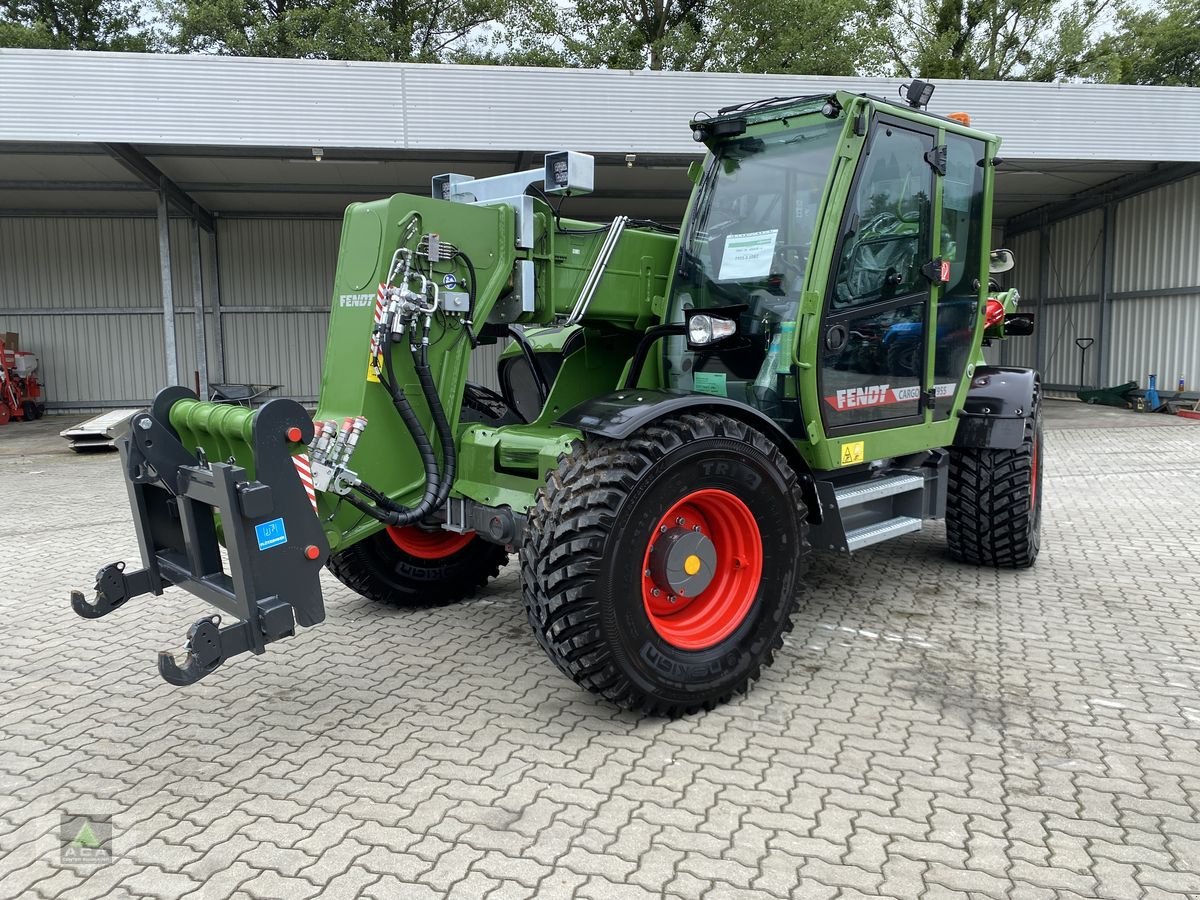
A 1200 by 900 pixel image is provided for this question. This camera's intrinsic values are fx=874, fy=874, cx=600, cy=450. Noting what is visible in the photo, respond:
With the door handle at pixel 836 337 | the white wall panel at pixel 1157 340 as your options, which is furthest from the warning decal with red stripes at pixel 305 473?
the white wall panel at pixel 1157 340

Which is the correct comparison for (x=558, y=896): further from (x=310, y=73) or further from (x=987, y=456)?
(x=310, y=73)

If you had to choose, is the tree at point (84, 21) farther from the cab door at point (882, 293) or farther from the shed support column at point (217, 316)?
the cab door at point (882, 293)

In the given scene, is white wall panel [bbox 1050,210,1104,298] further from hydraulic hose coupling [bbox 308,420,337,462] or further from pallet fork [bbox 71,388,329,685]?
pallet fork [bbox 71,388,329,685]

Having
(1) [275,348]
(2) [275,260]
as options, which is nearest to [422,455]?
(1) [275,348]

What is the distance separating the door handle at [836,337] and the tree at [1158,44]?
31632 mm

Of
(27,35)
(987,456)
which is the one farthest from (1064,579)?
(27,35)

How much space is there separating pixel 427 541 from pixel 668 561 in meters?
1.81

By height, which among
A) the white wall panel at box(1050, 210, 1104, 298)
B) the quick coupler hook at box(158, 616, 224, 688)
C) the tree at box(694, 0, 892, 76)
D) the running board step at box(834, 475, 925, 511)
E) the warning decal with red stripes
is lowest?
the quick coupler hook at box(158, 616, 224, 688)

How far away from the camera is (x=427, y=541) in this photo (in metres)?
4.85

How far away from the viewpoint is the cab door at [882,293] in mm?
4164

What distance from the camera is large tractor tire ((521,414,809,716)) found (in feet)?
10.5

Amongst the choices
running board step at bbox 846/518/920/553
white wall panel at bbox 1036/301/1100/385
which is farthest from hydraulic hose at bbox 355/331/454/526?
white wall panel at bbox 1036/301/1100/385

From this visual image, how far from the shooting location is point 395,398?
375 cm

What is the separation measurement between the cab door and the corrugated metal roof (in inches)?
324
